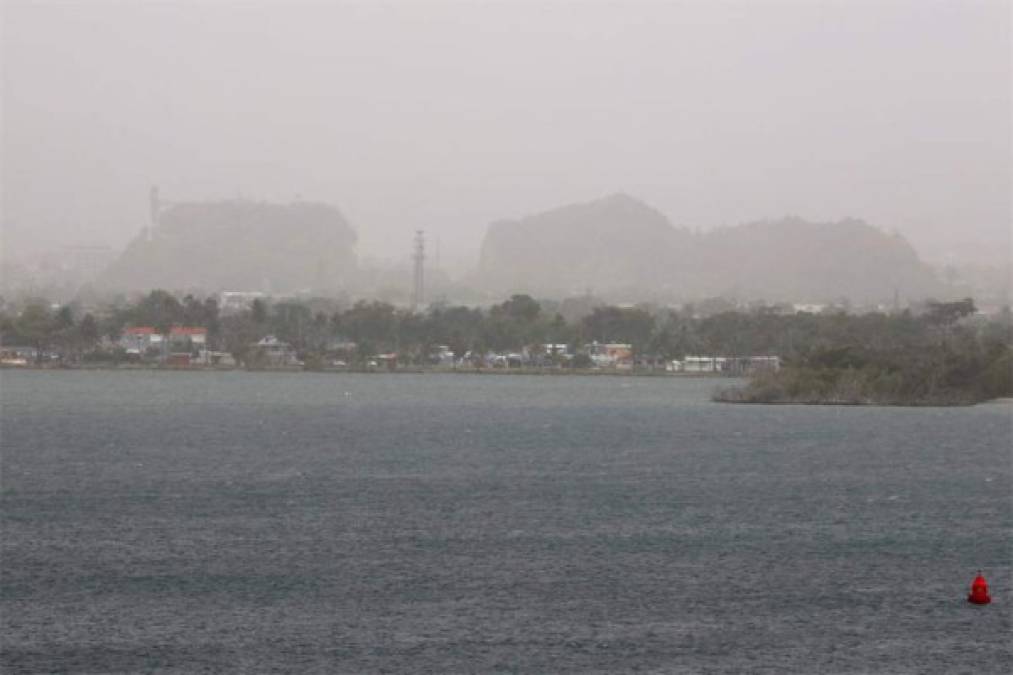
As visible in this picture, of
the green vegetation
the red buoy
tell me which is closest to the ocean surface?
the red buoy

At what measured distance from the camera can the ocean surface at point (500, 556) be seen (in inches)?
1566

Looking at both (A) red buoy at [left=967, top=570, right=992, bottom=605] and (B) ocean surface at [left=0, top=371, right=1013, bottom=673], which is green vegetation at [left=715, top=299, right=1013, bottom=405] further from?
(A) red buoy at [left=967, top=570, right=992, bottom=605]

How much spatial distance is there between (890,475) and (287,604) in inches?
1949

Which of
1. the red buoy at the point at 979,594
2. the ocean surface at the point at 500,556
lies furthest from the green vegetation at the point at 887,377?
the red buoy at the point at 979,594

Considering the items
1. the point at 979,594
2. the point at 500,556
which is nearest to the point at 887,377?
the point at 500,556

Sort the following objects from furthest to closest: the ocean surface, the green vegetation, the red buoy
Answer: the green vegetation < the red buoy < the ocean surface

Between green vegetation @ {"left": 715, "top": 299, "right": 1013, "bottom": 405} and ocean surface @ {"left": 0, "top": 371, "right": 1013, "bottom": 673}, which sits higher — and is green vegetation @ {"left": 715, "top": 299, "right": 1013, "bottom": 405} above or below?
above

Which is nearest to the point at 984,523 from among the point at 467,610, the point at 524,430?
the point at 467,610

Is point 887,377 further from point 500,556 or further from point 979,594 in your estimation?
point 979,594

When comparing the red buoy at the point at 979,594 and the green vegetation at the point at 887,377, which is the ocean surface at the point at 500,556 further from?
the green vegetation at the point at 887,377

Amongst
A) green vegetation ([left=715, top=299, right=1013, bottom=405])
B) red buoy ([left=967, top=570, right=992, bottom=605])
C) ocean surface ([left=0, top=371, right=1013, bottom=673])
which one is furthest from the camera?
green vegetation ([left=715, top=299, right=1013, bottom=405])

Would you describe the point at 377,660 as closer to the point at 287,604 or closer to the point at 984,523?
the point at 287,604

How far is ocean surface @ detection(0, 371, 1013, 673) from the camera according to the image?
1566 inches

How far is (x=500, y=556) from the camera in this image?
5359 centimetres
